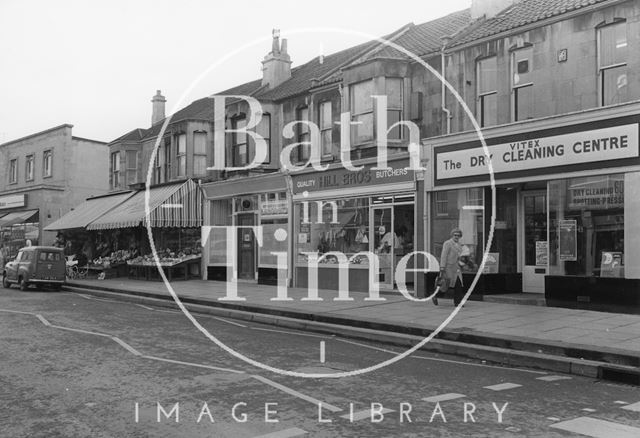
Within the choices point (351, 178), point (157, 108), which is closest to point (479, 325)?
point (351, 178)

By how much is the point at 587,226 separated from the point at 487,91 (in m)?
4.47

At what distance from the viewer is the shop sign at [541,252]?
14516 mm

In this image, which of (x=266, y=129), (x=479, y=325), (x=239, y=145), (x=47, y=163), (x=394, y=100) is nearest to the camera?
(x=479, y=325)

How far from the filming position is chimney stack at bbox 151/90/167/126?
3206 cm

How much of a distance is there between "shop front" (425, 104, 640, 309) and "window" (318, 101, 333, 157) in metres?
4.50

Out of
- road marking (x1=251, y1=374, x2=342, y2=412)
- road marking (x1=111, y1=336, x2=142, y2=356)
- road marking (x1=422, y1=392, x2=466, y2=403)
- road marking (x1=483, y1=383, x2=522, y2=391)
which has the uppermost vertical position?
road marking (x1=111, y1=336, x2=142, y2=356)

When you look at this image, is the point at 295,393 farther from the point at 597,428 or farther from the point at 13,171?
the point at 13,171

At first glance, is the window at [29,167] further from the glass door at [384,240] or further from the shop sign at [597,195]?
the shop sign at [597,195]

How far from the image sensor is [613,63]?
13070mm

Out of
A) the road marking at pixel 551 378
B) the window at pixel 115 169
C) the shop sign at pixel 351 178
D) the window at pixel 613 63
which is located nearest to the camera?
the road marking at pixel 551 378

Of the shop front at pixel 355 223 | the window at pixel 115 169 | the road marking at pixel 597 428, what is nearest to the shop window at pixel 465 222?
the shop front at pixel 355 223

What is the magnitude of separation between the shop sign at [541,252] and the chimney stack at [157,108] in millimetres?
22900

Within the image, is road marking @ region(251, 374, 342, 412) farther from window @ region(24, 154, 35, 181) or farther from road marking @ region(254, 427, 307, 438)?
window @ region(24, 154, 35, 181)

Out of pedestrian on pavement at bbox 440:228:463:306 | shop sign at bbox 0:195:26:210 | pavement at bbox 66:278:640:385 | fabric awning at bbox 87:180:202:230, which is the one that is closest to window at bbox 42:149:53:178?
shop sign at bbox 0:195:26:210
